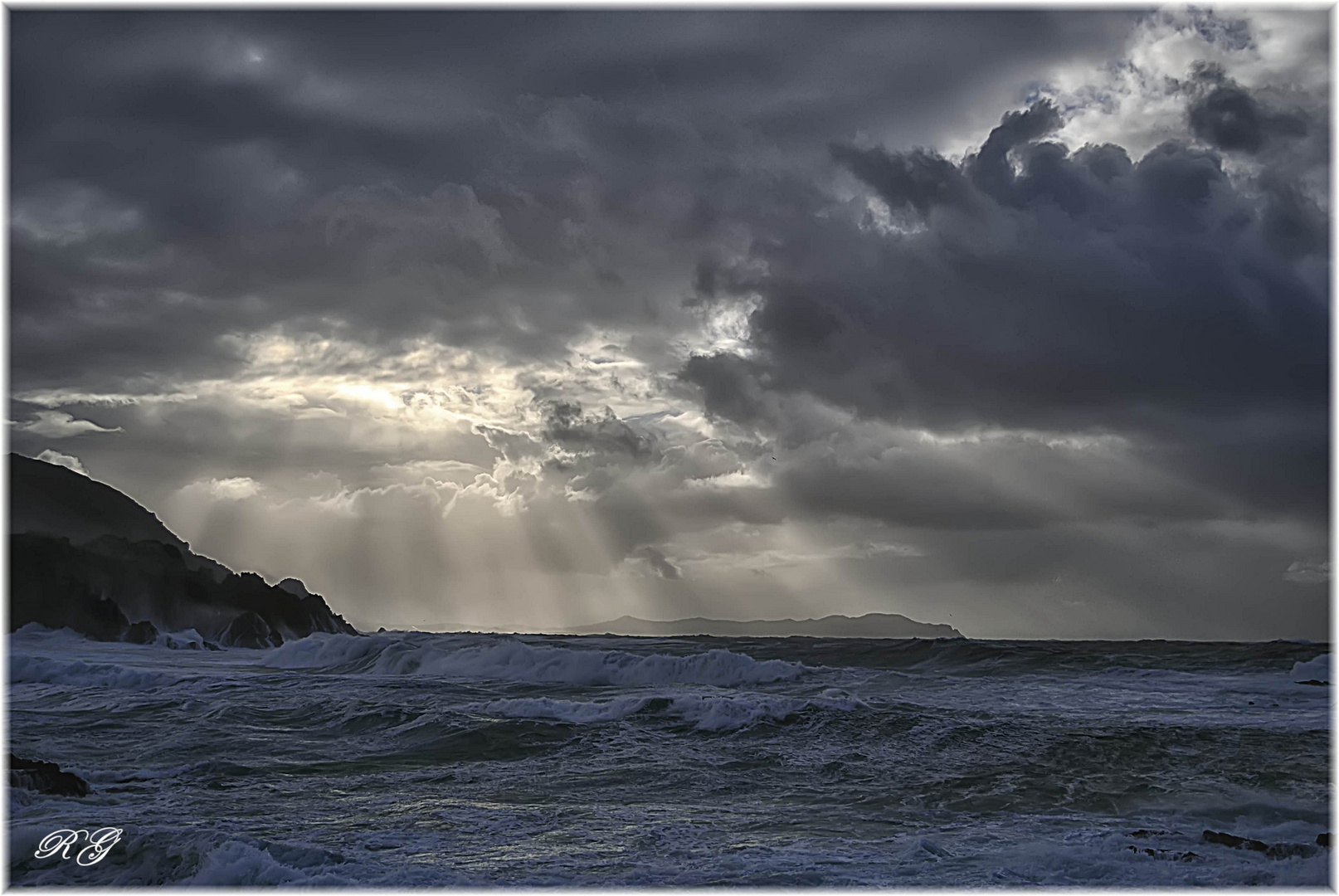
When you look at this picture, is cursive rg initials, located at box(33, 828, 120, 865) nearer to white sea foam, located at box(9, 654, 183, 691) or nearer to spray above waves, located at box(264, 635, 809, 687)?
white sea foam, located at box(9, 654, 183, 691)

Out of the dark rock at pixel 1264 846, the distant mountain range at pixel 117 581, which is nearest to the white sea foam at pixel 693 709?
the dark rock at pixel 1264 846

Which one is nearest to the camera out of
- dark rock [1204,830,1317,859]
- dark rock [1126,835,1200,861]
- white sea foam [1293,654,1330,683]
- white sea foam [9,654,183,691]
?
dark rock [1126,835,1200,861]

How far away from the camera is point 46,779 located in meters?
12.2

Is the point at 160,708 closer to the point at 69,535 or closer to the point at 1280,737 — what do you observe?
the point at 1280,737

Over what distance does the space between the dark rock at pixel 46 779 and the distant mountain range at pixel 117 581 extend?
4689 centimetres

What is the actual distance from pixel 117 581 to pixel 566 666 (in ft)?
134

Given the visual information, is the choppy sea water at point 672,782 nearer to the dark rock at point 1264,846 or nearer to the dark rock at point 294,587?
the dark rock at point 1264,846

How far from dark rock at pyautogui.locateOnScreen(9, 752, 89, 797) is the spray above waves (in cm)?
1897

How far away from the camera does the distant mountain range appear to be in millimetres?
54688

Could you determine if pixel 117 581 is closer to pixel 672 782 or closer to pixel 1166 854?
pixel 672 782

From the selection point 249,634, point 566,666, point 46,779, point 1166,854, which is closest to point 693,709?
point 1166,854

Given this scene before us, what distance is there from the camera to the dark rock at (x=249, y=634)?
5997cm

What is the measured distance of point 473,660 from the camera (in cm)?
3597

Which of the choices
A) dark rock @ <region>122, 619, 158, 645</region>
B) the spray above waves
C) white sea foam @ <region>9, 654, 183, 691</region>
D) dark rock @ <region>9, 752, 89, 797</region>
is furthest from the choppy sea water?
dark rock @ <region>122, 619, 158, 645</region>
